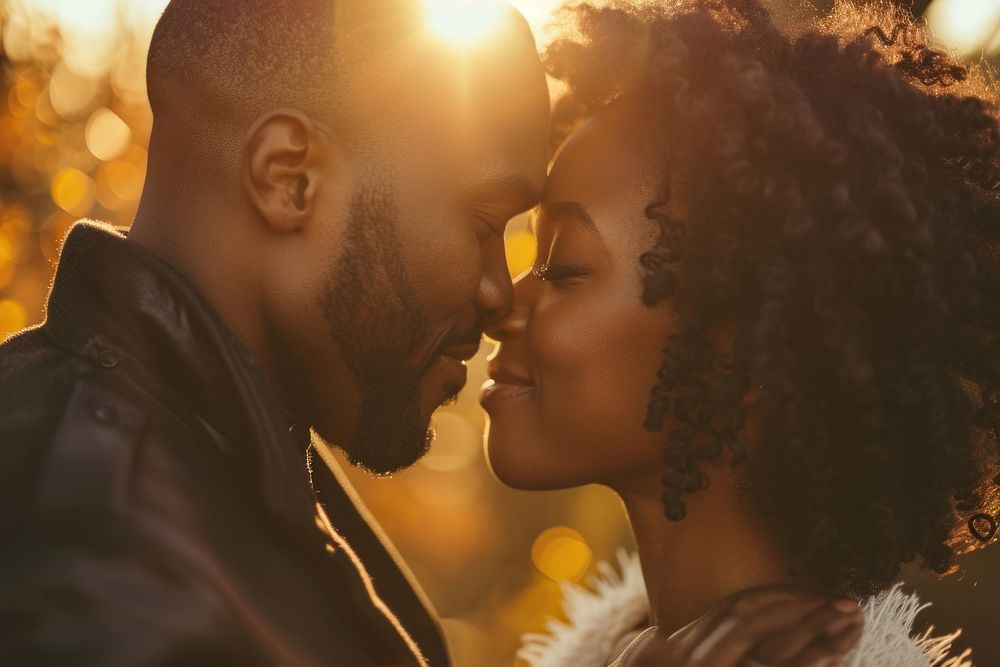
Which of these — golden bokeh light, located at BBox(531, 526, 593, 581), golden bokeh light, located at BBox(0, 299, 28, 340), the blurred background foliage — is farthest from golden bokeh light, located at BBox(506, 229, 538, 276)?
golden bokeh light, located at BBox(0, 299, 28, 340)

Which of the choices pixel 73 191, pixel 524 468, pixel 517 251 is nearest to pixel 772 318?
pixel 524 468

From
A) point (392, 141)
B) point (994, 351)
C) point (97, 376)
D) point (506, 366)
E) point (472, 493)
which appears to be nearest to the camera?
point (97, 376)

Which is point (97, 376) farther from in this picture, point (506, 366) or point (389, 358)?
point (506, 366)

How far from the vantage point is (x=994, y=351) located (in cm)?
353

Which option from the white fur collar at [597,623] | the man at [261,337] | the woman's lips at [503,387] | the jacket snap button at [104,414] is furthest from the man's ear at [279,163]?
the white fur collar at [597,623]

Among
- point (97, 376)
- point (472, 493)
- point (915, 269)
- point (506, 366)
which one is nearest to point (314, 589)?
point (97, 376)

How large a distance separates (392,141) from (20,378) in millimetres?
1228

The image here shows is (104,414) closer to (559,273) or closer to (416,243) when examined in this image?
(416,243)

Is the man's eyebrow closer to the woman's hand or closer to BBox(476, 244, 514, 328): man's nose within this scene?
BBox(476, 244, 514, 328): man's nose

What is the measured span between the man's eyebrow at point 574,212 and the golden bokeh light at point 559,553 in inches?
605

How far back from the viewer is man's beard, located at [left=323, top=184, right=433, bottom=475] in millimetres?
3248

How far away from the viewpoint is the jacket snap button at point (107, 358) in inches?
104

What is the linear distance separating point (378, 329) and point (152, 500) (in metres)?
1.03

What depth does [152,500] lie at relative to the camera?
2.46 m
